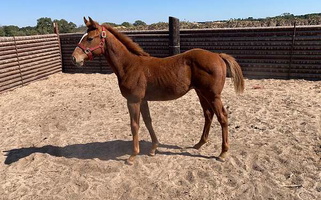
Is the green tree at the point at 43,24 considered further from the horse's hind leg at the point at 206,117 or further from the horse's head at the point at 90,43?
the horse's hind leg at the point at 206,117

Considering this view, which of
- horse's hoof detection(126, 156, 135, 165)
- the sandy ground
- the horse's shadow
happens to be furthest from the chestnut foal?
the horse's shadow

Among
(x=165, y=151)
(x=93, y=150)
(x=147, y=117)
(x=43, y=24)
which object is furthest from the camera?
(x=43, y=24)

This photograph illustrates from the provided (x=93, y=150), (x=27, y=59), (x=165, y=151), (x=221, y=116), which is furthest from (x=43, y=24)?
(x=221, y=116)

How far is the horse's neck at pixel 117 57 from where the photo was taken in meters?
3.97

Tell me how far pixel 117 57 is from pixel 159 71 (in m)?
0.70

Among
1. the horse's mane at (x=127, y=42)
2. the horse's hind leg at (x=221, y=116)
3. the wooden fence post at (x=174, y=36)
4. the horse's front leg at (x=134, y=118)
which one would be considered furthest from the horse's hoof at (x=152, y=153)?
the wooden fence post at (x=174, y=36)

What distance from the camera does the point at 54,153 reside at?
460 cm

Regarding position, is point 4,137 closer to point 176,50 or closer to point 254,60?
point 176,50

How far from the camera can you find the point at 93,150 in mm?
4664

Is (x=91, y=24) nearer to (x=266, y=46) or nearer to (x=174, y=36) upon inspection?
(x=174, y=36)

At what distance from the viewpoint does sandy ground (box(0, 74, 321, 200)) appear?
134 inches

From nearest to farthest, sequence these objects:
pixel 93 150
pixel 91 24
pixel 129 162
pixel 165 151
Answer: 1. pixel 91 24
2. pixel 129 162
3. pixel 165 151
4. pixel 93 150

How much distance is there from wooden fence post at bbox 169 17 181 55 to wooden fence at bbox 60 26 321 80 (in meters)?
0.35

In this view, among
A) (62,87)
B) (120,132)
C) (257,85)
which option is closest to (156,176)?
(120,132)
